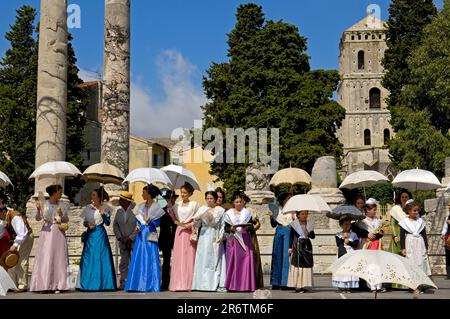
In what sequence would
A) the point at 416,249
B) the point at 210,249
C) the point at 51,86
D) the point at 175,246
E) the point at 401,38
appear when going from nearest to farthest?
the point at 210,249 → the point at 175,246 → the point at 416,249 → the point at 51,86 → the point at 401,38

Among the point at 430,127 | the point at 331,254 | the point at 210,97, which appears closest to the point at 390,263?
the point at 331,254

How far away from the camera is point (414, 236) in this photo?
13.5 meters

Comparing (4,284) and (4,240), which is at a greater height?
(4,240)

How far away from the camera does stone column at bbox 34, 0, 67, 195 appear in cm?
2000

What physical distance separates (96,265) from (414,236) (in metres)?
5.92

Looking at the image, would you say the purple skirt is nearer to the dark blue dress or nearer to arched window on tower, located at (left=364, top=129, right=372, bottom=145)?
the dark blue dress

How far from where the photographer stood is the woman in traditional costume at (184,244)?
1283 centimetres

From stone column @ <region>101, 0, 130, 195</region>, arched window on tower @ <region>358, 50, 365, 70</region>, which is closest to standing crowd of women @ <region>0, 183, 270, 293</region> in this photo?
stone column @ <region>101, 0, 130, 195</region>

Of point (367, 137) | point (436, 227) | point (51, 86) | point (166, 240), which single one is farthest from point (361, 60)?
point (166, 240)

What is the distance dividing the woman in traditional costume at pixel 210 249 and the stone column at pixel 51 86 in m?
8.31

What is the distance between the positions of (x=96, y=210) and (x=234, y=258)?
104 inches

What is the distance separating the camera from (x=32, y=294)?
12.5 meters

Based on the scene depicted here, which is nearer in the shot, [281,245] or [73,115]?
[281,245]

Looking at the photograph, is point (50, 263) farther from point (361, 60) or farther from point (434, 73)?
point (361, 60)
